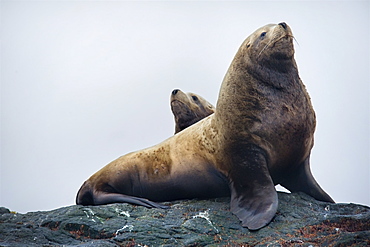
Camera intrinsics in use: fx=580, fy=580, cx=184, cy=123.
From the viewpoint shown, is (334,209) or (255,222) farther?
(334,209)

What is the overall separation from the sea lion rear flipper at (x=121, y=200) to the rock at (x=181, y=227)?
0.32 m

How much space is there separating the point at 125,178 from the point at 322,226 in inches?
147

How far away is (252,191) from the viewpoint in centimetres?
834

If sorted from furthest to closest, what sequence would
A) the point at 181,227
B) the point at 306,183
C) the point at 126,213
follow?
the point at 306,183, the point at 126,213, the point at 181,227

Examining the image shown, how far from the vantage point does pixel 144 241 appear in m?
7.04

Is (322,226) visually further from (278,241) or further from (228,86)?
(228,86)

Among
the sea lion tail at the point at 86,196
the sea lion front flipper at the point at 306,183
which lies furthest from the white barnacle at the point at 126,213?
the sea lion front flipper at the point at 306,183

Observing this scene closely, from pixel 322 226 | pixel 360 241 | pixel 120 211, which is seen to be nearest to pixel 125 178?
pixel 120 211

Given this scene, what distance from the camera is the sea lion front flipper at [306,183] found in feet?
→ 30.1

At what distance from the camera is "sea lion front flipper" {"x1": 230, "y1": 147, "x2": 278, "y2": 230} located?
311 inches

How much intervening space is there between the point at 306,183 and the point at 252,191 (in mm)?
1305

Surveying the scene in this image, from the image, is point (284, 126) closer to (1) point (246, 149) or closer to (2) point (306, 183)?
(1) point (246, 149)

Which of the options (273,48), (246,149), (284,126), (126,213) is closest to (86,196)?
(126,213)

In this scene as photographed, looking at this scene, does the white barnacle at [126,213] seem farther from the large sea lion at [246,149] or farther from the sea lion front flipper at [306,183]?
the sea lion front flipper at [306,183]
